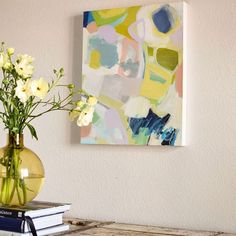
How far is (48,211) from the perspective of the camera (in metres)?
1.83

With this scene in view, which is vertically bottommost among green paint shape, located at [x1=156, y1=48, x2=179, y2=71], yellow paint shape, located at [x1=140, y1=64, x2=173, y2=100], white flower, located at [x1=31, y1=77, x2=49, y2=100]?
white flower, located at [x1=31, y1=77, x2=49, y2=100]

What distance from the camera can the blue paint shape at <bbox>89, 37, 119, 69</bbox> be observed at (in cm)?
221

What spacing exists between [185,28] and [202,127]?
39 cm

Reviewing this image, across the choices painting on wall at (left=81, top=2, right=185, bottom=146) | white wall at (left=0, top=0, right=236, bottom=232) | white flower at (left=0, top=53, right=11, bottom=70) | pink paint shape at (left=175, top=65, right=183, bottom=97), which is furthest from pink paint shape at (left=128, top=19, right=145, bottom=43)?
white flower at (left=0, top=53, right=11, bottom=70)

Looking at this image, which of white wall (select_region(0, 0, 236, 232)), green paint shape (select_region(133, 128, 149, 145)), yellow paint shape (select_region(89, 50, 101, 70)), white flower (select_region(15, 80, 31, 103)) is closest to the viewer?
white flower (select_region(15, 80, 31, 103))

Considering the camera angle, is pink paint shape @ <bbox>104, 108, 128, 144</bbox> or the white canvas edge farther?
pink paint shape @ <bbox>104, 108, 128, 144</bbox>

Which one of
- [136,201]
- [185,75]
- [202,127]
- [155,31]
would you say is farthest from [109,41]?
[136,201]

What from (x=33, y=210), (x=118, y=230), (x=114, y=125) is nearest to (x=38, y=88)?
(x=33, y=210)

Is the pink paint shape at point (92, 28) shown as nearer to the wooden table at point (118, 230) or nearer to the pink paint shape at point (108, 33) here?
the pink paint shape at point (108, 33)

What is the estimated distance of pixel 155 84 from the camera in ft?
6.92

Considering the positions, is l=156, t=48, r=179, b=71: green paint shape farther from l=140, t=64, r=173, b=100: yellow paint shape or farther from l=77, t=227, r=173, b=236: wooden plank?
l=77, t=227, r=173, b=236: wooden plank

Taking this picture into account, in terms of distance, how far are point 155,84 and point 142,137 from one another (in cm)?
22

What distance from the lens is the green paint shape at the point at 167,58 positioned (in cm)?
207

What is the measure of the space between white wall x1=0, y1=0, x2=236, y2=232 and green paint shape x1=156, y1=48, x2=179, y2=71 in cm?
6
